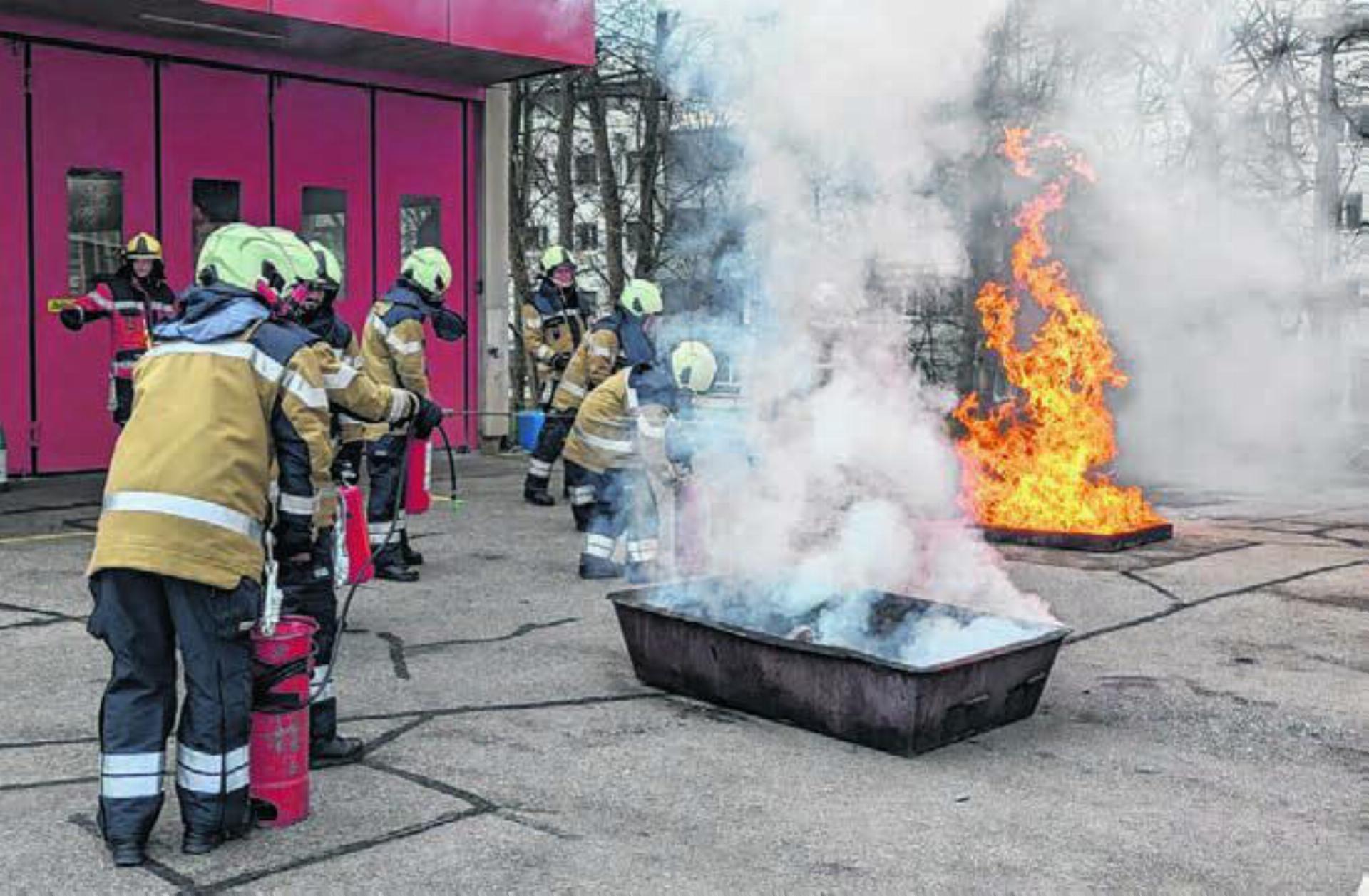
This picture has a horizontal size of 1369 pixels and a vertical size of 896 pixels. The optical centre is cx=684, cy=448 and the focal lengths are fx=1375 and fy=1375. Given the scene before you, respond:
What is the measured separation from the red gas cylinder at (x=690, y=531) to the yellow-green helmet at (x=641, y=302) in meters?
2.16

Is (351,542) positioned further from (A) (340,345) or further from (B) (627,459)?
(B) (627,459)

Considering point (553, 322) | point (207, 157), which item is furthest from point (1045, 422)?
point (207, 157)

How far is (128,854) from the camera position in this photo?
3994mm

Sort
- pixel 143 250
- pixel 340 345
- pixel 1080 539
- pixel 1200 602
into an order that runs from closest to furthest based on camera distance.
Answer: pixel 340 345 < pixel 1200 602 < pixel 1080 539 < pixel 143 250

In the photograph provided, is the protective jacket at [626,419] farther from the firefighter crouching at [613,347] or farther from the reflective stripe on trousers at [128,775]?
the reflective stripe on trousers at [128,775]

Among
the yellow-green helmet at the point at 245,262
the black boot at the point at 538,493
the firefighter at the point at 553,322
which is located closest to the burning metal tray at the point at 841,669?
the yellow-green helmet at the point at 245,262

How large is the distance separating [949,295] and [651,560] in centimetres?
775

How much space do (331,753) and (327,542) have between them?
30.2 inches

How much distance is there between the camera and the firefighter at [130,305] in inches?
415

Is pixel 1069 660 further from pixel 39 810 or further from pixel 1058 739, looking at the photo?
pixel 39 810

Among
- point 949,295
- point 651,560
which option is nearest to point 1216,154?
point 949,295

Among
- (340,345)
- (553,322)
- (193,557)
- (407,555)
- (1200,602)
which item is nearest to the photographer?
(193,557)

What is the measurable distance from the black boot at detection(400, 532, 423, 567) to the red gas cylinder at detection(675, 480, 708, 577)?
5.60 feet

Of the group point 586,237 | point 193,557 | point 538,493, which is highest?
point 586,237
